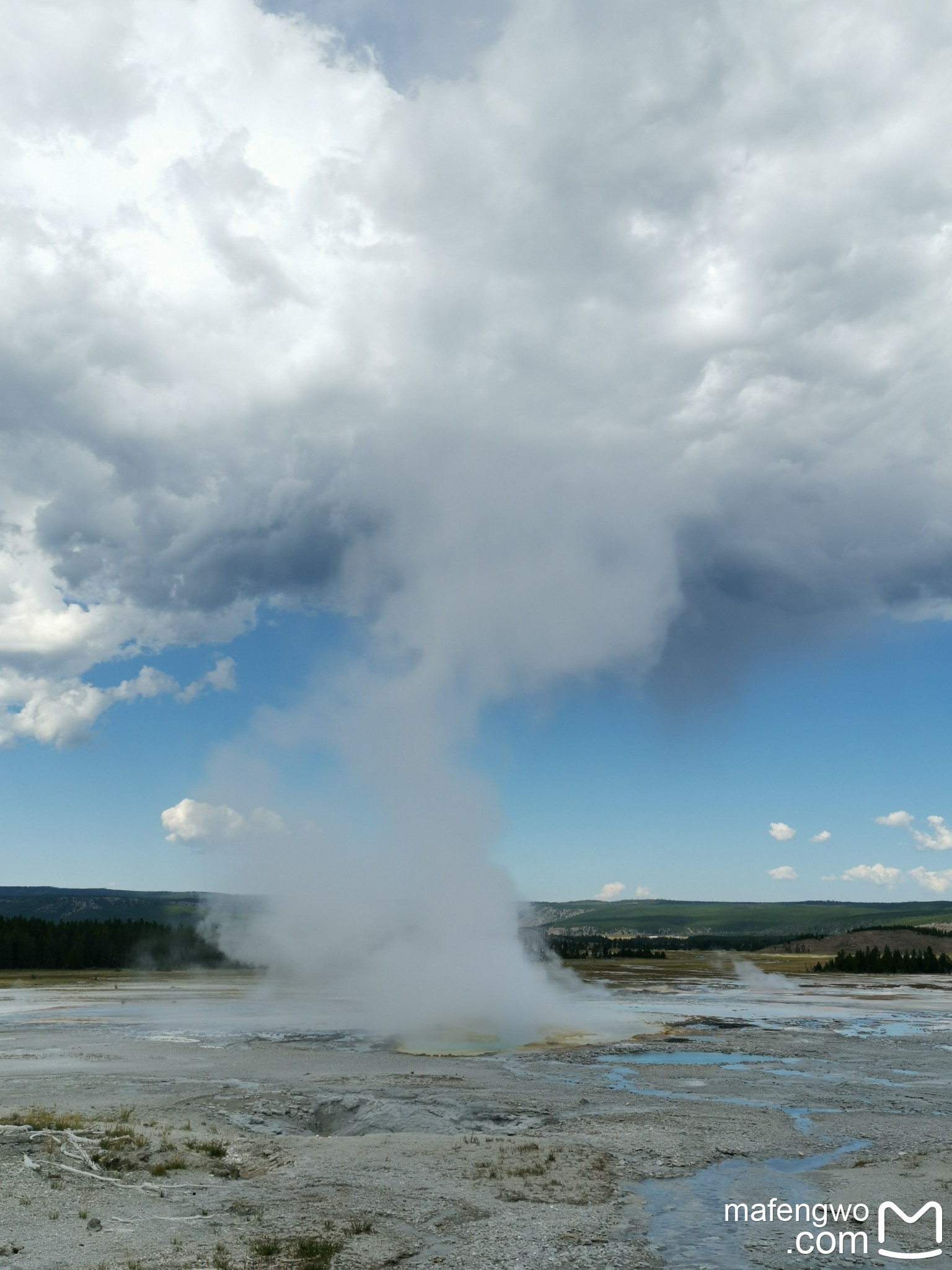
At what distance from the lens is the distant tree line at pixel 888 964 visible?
11150cm

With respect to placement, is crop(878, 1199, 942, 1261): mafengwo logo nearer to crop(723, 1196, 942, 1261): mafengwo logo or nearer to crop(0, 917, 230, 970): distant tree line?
crop(723, 1196, 942, 1261): mafengwo logo

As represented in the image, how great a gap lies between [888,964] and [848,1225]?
380ft

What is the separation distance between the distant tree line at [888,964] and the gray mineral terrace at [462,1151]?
261ft

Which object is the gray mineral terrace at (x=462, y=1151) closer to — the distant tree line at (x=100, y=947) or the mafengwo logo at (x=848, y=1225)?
the mafengwo logo at (x=848, y=1225)

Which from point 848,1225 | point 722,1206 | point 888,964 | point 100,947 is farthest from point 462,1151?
point 888,964

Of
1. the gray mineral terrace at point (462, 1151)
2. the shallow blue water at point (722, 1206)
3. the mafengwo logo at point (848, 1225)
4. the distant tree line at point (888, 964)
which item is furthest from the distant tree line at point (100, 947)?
the mafengwo logo at point (848, 1225)

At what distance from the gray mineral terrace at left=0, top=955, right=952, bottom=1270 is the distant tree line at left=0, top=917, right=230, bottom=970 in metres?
79.6

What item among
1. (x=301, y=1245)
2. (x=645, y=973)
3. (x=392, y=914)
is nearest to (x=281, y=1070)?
(x=301, y=1245)

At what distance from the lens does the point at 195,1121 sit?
895 inches

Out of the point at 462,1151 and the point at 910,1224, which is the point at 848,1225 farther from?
the point at 462,1151

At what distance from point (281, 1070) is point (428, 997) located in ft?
74.0

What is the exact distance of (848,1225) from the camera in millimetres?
14883

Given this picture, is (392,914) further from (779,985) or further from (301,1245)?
(301,1245)

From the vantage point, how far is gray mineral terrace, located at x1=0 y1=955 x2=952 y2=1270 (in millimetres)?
13922
